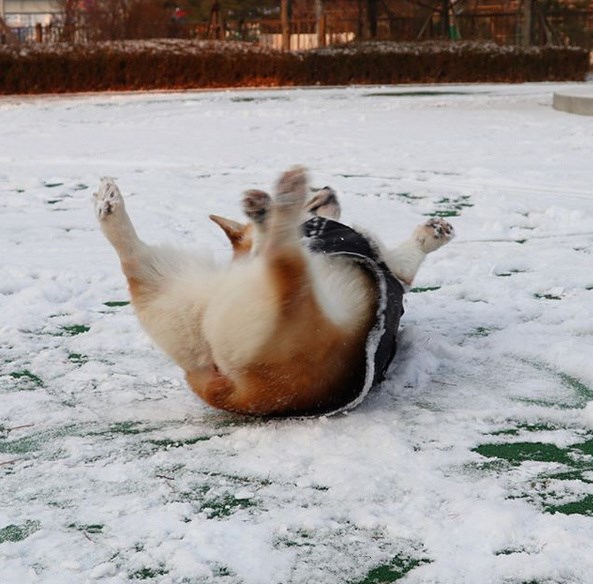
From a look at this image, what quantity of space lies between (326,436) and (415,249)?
107 cm

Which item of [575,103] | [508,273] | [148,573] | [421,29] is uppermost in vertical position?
[421,29]

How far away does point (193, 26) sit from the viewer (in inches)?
1337

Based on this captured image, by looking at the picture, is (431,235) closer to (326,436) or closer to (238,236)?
(238,236)

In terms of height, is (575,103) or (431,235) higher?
(575,103)

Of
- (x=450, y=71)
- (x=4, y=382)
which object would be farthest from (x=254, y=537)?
(x=450, y=71)

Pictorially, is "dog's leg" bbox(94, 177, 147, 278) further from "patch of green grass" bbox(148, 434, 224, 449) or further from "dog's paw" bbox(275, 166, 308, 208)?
"dog's paw" bbox(275, 166, 308, 208)

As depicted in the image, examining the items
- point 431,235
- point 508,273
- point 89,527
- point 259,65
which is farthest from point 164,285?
point 259,65

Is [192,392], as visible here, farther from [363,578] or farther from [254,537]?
[363,578]

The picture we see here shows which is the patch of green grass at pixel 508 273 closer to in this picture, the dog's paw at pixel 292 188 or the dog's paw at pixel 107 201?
the dog's paw at pixel 107 201

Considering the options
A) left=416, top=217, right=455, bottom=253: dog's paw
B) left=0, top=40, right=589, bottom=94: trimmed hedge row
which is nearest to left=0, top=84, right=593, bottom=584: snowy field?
left=416, top=217, right=455, bottom=253: dog's paw

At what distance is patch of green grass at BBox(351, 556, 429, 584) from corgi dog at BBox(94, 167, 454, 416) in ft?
2.34

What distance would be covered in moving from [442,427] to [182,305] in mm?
828

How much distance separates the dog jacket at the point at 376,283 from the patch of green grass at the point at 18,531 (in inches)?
35.7

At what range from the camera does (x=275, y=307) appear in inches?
111
